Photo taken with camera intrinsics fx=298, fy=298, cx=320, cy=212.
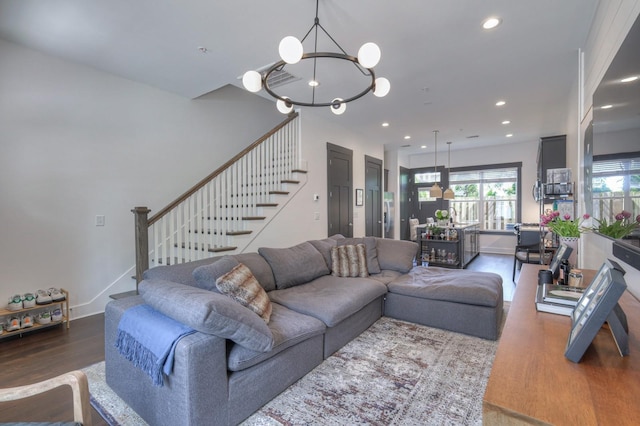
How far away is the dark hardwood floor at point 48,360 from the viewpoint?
6.36 feet

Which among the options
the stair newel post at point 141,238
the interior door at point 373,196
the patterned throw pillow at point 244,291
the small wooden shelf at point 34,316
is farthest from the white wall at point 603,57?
the small wooden shelf at point 34,316

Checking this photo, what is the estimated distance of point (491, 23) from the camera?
274cm

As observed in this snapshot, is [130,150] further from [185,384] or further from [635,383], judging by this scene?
[635,383]

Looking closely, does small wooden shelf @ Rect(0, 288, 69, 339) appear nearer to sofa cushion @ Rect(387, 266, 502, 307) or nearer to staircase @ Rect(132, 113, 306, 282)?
staircase @ Rect(132, 113, 306, 282)

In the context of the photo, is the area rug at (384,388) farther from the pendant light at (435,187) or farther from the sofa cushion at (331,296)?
the pendant light at (435,187)

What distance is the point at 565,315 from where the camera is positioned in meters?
1.41

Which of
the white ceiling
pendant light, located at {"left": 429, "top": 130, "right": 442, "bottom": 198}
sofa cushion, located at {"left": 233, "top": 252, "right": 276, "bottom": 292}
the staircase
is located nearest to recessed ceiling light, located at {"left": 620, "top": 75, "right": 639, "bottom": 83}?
the white ceiling

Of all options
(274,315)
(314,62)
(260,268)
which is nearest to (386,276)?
(260,268)

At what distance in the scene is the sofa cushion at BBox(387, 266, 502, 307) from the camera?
296 cm

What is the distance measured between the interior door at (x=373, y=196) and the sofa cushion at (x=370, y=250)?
275 centimetres

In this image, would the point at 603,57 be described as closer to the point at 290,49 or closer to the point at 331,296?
the point at 290,49

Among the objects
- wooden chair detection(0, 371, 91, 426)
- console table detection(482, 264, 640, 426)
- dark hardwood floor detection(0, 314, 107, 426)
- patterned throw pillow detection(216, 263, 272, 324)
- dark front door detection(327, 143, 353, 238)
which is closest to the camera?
console table detection(482, 264, 640, 426)

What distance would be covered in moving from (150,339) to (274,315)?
0.90 metres

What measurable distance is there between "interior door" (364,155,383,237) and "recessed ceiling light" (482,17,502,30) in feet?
13.8
